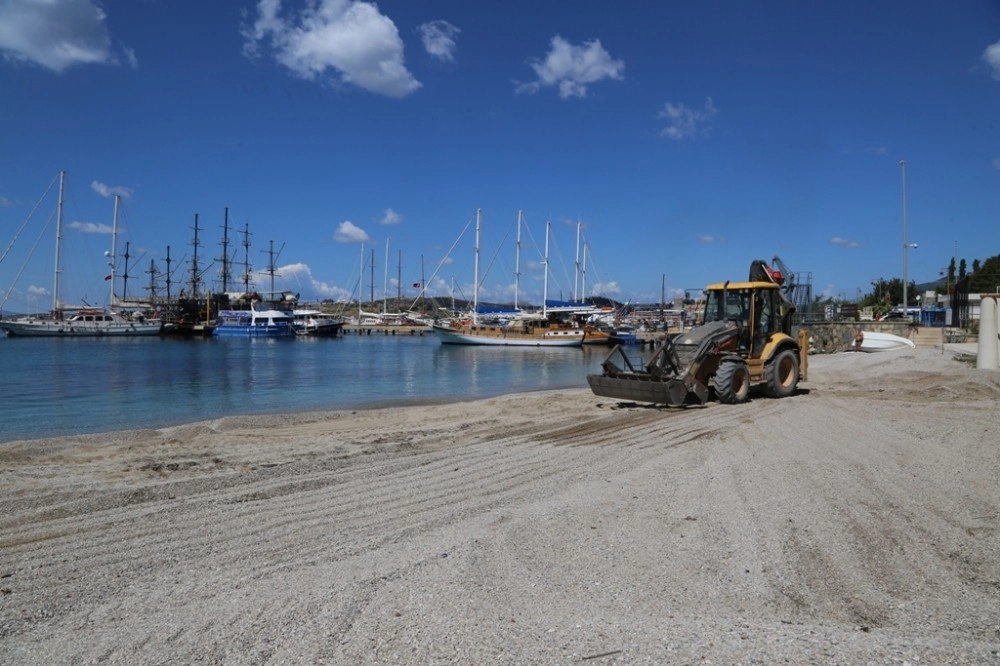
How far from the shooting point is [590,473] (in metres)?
8.50

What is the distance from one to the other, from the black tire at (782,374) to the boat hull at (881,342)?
70.2 ft

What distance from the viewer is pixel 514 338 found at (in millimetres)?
68375

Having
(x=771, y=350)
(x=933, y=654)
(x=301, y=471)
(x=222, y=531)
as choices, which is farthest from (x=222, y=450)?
(x=771, y=350)

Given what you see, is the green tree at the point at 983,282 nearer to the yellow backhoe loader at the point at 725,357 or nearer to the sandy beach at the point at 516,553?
the yellow backhoe loader at the point at 725,357

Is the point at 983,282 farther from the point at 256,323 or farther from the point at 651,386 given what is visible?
the point at 256,323

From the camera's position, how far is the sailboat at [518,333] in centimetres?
6750

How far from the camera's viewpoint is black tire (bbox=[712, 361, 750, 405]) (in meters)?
14.8

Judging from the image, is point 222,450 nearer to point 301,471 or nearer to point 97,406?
point 301,471

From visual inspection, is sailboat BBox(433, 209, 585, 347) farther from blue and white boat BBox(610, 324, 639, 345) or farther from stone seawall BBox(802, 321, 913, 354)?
stone seawall BBox(802, 321, 913, 354)

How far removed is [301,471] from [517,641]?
18.3 feet

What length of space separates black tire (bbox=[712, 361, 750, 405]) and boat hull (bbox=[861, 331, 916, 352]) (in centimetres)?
2388

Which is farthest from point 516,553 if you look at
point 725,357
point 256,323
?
point 256,323

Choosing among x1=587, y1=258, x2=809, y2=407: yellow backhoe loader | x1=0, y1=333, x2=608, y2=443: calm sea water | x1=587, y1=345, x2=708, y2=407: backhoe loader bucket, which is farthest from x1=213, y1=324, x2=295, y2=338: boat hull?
x1=587, y1=345, x2=708, y2=407: backhoe loader bucket

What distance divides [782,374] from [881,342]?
23.0 meters
